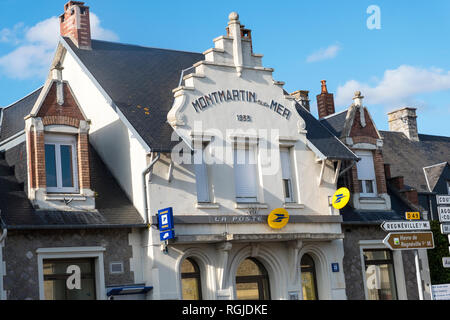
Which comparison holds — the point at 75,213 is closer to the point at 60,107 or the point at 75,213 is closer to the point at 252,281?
the point at 60,107

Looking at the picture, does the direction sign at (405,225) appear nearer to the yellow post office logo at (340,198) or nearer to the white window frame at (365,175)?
the yellow post office logo at (340,198)

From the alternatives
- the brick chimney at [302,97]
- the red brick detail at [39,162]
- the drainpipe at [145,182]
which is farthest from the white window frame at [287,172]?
the brick chimney at [302,97]

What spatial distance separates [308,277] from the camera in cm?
1953

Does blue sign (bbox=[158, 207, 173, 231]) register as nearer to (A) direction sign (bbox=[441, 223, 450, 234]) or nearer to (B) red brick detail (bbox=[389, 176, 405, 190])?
(A) direction sign (bbox=[441, 223, 450, 234])

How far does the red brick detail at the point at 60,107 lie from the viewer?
16.3 metres

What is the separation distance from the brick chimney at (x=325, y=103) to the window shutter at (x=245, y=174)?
8.78 meters

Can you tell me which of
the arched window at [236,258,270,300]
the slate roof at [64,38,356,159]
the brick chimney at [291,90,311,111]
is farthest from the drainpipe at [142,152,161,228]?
the brick chimney at [291,90,311,111]

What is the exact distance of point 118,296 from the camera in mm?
15859

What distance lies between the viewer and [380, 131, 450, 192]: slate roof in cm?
2595

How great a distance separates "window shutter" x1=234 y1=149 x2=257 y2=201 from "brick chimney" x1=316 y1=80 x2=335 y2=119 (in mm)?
8783

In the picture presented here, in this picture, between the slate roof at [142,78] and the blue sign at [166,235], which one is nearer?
the blue sign at [166,235]

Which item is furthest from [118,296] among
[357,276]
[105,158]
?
[357,276]

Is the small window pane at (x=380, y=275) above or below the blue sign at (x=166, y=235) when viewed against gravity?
below

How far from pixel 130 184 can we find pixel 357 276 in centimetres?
767
